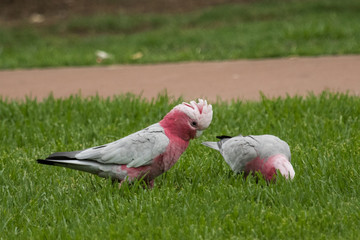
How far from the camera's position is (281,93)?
20.3 feet

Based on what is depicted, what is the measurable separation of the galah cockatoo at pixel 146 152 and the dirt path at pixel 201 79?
2.67 metres

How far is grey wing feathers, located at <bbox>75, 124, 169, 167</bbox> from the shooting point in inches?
133

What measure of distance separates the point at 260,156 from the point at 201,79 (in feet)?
11.5

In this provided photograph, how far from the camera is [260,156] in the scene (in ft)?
11.8

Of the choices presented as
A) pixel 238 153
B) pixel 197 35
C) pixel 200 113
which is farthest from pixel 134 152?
pixel 197 35

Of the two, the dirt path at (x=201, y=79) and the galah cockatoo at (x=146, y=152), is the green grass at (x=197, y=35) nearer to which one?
the dirt path at (x=201, y=79)

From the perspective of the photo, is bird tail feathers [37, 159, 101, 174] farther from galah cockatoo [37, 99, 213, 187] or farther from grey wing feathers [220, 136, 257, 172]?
grey wing feathers [220, 136, 257, 172]

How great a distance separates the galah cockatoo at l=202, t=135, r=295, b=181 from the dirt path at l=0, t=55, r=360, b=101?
8.03ft

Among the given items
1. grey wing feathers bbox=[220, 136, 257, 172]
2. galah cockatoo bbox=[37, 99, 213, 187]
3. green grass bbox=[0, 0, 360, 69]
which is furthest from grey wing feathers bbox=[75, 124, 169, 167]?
green grass bbox=[0, 0, 360, 69]

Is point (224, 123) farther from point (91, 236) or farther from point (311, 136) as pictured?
point (91, 236)

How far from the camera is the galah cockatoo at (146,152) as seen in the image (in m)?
3.39

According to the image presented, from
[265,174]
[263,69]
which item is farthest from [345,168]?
[263,69]

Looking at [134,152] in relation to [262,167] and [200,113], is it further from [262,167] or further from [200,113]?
[262,167]

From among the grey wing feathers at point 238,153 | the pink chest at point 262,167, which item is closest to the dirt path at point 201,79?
the grey wing feathers at point 238,153
